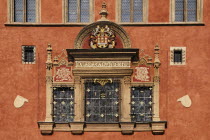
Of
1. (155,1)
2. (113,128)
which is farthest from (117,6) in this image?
(113,128)

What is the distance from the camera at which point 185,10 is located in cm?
2341

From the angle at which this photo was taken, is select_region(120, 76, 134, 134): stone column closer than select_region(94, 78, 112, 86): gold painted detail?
Yes

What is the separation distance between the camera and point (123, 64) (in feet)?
75.6

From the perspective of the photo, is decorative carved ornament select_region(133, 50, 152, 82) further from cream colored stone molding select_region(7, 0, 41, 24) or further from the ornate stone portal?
cream colored stone molding select_region(7, 0, 41, 24)

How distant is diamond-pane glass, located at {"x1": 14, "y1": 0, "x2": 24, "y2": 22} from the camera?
23.7 meters

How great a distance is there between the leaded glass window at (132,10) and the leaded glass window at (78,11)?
5.07ft

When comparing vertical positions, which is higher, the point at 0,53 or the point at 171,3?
the point at 171,3

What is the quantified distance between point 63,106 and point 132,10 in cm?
517

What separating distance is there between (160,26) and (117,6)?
208 centimetres

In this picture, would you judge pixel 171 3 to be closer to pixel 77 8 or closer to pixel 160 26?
pixel 160 26

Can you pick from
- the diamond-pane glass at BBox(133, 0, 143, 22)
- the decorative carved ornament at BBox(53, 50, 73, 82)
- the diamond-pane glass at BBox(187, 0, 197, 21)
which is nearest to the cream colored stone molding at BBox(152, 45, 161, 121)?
the diamond-pane glass at BBox(133, 0, 143, 22)

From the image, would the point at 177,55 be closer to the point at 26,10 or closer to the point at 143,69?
the point at 143,69

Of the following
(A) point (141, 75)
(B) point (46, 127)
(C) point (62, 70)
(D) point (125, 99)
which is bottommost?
(B) point (46, 127)

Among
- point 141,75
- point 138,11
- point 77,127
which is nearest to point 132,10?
point 138,11
